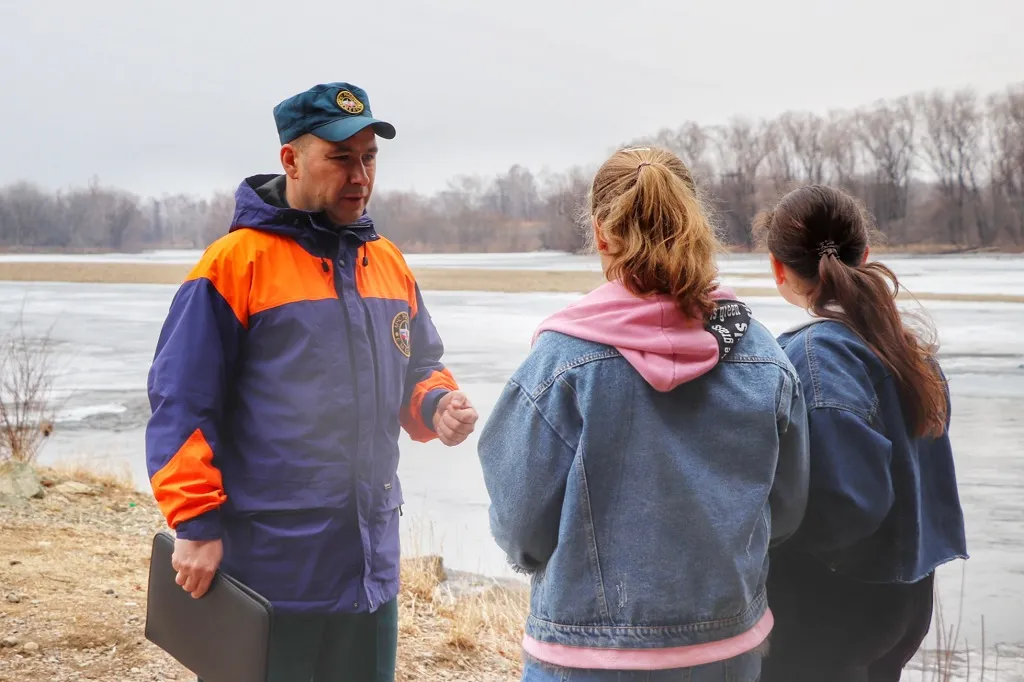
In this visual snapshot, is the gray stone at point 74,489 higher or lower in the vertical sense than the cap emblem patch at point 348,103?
lower

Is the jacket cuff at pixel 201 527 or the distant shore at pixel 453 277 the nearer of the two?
the jacket cuff at pixel 201 527

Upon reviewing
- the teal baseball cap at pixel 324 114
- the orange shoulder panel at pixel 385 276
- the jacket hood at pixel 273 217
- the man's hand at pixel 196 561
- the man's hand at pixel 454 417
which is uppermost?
the teal baseball cap at pixel 324 114

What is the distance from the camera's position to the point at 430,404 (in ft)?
6.84

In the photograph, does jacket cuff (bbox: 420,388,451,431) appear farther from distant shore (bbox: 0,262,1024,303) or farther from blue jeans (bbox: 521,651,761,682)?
distant shore (bbox: 0,262,1024,303)

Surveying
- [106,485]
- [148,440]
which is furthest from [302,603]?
[106,485]

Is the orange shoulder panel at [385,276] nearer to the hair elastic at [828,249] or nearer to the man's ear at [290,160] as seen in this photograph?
the man's ear at [290,160]

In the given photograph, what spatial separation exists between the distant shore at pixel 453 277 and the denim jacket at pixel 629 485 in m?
20.8

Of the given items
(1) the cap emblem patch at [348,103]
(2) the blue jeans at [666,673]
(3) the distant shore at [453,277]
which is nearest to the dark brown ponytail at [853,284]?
(2) the blue jeans at [666,673]

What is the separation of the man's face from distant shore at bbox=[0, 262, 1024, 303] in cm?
2058

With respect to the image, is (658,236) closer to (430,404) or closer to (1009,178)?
(430,404)

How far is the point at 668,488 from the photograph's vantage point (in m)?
1.38

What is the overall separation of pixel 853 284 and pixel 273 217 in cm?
111

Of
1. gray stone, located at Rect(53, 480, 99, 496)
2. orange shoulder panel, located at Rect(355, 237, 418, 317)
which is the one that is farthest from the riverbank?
orange shoulder panel, located at Rect(355, 237, 418, 317)

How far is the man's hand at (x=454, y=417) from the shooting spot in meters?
2.02
